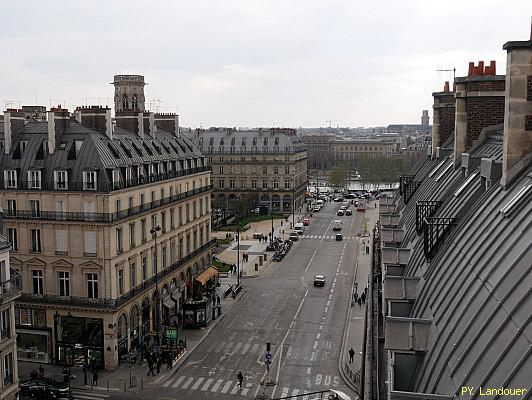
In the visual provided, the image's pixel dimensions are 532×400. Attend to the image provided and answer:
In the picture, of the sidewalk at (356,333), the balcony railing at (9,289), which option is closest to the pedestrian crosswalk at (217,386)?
the sidewalk at (356,333)

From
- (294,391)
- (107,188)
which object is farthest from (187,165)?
(294,391)

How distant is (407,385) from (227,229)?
3649 inches

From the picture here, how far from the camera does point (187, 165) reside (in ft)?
204

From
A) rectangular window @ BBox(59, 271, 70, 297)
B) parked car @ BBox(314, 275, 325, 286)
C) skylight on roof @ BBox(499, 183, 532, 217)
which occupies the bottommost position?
parked car @ BBox(314, 275, 325, 286)

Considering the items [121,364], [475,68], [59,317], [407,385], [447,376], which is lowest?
[121,364]

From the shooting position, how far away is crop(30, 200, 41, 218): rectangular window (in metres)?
46.2

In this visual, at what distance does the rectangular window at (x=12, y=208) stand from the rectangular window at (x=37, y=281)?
462 cm

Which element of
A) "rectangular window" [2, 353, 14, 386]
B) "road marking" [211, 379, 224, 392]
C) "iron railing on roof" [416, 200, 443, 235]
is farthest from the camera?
"road marking" [211, 379, 224, 392]

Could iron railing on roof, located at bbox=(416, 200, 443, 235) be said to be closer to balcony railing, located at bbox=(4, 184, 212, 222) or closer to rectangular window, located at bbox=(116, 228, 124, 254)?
balcony railing, located at bbox=(4, 184, 212, 222)

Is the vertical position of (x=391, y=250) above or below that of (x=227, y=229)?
above

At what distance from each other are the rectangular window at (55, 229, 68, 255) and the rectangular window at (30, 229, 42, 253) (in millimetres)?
1462

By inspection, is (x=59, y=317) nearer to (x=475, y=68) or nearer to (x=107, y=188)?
(x=107, y=188)

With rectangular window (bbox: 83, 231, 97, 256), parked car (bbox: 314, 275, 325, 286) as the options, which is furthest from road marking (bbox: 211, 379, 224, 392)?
parked car (bbox: 314, 275, 325, 286)

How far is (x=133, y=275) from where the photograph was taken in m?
48.7
